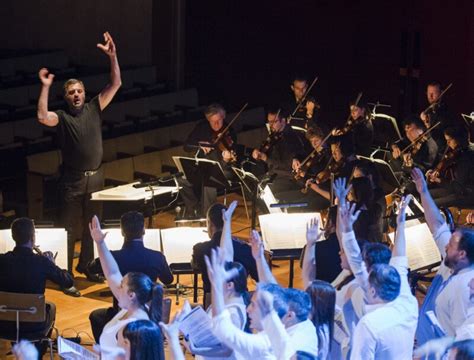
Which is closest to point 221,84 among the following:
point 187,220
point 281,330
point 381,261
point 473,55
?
point 473,55

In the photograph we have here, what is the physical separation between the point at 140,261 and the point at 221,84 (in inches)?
283

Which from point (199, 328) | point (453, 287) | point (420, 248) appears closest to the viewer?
point (199, 328)

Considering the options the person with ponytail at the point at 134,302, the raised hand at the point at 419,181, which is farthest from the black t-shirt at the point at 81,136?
the raised hand at the point at 419,181

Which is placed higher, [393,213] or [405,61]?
[405,61]

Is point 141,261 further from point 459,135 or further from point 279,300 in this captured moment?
point 459,135

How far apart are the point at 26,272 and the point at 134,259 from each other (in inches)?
27.3

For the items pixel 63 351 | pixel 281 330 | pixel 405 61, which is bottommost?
pixel 63 351

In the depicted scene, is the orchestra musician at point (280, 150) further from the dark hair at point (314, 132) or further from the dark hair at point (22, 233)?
the dark hair at point (22, 233)

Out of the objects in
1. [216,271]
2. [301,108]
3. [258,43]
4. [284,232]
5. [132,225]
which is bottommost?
[284,232]

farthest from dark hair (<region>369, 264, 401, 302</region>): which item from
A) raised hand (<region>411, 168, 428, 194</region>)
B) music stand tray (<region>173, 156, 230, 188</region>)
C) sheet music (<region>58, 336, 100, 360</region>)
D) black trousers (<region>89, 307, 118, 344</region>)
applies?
music stand tray (<region>173, 156, 230, 188</region>)

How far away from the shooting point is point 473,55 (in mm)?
12578

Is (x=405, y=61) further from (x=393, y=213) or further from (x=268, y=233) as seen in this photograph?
(x=268, y=233)

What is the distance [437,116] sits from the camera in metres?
10.9

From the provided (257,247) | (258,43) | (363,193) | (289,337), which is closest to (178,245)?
(363,193)
